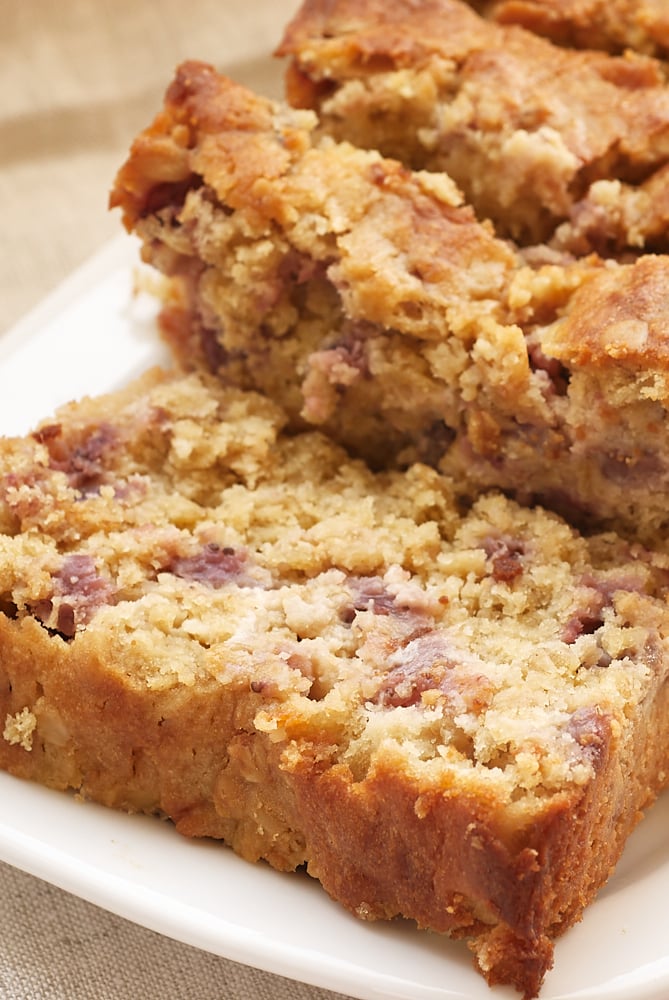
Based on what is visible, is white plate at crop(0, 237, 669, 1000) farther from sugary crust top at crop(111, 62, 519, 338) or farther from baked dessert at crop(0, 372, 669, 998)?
sugary crust top at crop(111, 62, 519, 338)

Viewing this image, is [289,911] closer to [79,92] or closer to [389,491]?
[389,491]

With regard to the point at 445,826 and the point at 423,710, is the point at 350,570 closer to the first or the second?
the point at 423,710

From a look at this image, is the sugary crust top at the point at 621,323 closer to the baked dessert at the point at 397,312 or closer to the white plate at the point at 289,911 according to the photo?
the baked dessert at the point at 397,312

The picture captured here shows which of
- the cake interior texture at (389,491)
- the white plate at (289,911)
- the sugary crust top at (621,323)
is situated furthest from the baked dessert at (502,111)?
the white plate at (289,911)

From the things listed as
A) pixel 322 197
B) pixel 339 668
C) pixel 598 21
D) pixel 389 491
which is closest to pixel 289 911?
pixel 339 668

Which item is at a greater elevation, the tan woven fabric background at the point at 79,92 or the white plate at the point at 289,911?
the tan woven fabric background at the point at 79,92

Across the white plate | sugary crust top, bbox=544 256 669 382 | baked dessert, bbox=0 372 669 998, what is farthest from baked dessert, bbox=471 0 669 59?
the white plate
